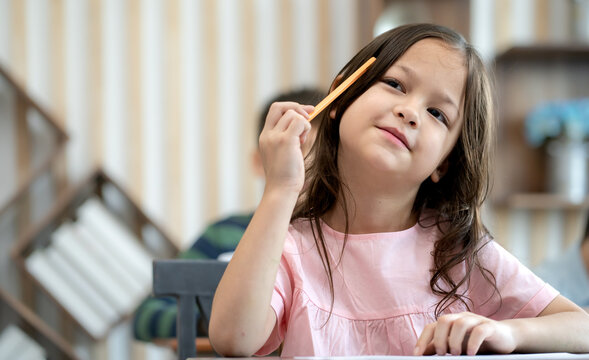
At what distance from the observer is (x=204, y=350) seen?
1.57m

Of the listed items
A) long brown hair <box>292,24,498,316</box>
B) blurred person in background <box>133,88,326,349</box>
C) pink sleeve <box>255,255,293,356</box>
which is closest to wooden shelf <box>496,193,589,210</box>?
blurred person in background <box>133,88,326,349</box>

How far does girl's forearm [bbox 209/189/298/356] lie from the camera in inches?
29.1

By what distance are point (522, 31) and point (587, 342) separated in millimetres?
2284

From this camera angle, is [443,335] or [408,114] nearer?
[443,335]

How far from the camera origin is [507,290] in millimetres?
888

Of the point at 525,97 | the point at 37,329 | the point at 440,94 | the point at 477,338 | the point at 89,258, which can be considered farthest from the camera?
the point at 525,97

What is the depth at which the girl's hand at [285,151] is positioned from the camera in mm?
763

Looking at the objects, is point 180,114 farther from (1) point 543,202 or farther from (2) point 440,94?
(2) point 440,94

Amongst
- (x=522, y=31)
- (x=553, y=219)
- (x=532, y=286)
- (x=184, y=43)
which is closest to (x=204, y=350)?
(x=532, y=286)

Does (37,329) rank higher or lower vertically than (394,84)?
lower

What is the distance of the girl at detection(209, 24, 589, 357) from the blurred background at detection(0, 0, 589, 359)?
1585mm

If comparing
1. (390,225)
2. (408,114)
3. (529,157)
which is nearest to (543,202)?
(529,157)

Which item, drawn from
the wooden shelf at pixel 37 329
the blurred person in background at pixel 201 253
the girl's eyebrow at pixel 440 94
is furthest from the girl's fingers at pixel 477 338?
the wooden shelf at pixel 37 329

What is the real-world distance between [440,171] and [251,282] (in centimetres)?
41
